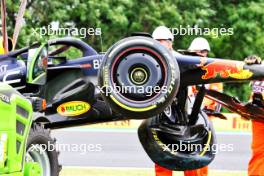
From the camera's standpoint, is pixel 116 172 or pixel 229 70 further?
pixel 116 172

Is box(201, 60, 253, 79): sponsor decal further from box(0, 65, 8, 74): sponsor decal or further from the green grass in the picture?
the green grass

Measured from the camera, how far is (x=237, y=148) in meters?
13.7

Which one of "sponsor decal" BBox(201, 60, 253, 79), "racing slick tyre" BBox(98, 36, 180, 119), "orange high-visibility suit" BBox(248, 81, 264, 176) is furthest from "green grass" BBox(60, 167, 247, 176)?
"racing slick tyre" BBox(98, 36, 180, 119)

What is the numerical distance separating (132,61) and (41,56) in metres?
1.03

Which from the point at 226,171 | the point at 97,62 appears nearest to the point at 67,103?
the point at 97,62

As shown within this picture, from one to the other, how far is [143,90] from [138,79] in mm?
99

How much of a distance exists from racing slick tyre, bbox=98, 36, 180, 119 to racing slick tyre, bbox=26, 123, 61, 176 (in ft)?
3.22

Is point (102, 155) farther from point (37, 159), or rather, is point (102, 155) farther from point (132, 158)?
point (37, 159)

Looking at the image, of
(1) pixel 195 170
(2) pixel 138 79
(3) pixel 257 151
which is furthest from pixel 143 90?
(3) pixel 257 151

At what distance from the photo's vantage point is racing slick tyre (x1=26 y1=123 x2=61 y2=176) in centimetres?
662

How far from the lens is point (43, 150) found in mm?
6805

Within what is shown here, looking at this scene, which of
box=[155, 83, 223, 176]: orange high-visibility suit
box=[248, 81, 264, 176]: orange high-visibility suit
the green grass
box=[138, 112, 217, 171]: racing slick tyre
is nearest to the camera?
box=[138, 112, 217, 171]: racing slick tyre

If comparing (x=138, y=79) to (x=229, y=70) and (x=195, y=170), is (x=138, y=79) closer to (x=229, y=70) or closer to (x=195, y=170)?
(x=229, y=70)

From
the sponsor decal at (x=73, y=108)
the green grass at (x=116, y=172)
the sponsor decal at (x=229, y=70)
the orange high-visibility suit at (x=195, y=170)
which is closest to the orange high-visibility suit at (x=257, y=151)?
the orange high-visibility suit at (x=195, y=170)
